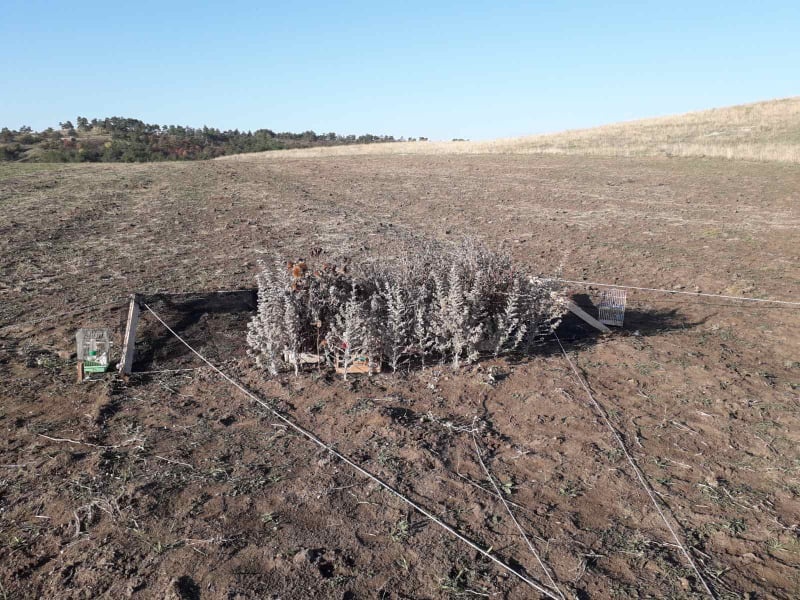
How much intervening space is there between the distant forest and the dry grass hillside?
11421 millimetres

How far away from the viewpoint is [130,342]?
5203 millimetres

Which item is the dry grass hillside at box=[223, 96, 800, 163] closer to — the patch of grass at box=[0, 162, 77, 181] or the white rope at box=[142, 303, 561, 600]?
the patch of grass at box=[0, 162, 77, 181]

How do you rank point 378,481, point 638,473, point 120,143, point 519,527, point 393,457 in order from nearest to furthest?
1. point 519,527
2. point 378,481
3. point 638,473
4. point 393,457
5. point 120,143

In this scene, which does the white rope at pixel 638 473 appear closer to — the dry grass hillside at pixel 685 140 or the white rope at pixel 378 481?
the white rope at pixel 378 481

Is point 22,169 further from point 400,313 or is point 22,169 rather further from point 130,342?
point 400,313

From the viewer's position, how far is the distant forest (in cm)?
3634

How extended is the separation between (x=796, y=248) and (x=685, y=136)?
24.7 m

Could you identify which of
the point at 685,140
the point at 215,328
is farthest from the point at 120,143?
the point at 215,328

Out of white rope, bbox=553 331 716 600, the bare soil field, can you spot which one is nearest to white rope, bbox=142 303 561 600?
the bare soil field

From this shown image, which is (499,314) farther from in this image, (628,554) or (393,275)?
(628,554)

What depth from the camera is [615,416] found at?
434cm

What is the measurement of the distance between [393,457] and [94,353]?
2963mm

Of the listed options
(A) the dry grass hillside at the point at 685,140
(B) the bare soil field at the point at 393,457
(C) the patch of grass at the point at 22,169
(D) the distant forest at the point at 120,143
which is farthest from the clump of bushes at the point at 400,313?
(D) the distant forest at the point at 120,143

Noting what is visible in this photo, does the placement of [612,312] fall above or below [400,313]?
below
